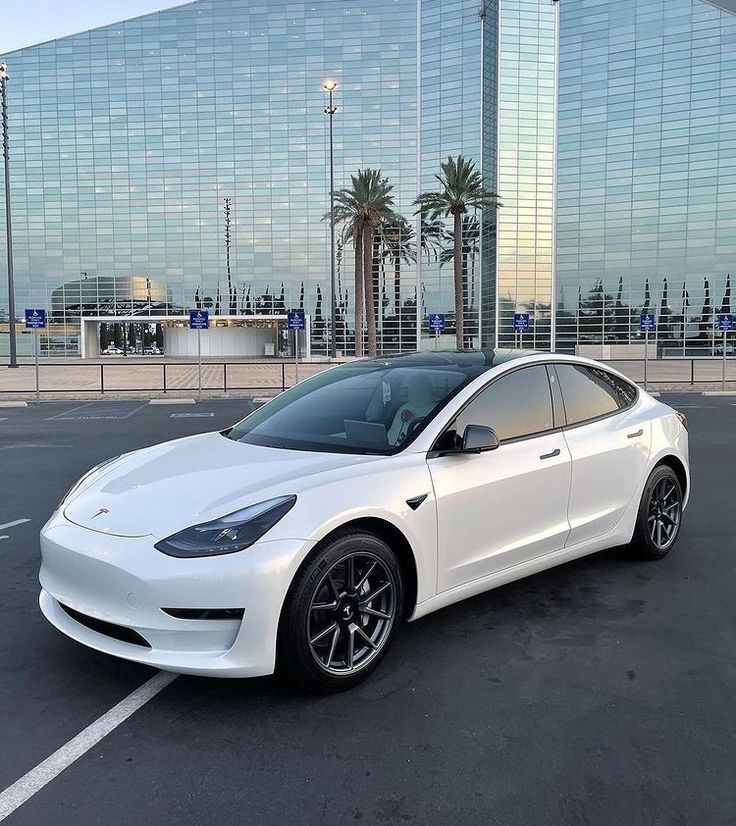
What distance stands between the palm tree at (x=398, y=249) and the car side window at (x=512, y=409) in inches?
2428

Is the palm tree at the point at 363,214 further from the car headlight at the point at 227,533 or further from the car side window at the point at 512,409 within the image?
the car headlight at the point at 227,533

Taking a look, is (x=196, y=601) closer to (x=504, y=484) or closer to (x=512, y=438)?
(x=504, y=484)

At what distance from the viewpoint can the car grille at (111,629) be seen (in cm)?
302

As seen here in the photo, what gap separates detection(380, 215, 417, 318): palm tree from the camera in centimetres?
6462

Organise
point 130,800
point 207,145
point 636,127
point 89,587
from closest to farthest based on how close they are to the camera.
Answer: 1. point 130,800
2. point 89,587
3. point 636,127
4. point 207,145

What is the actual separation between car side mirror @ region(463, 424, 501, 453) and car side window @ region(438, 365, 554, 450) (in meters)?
0.08

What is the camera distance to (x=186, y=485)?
3477 millimetres

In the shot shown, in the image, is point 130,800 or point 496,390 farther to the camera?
point 496,390

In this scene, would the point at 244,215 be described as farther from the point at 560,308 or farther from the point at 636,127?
the point at 636,127

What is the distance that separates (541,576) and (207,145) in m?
70.1

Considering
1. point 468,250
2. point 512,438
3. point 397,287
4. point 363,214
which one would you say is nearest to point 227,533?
point 512,438

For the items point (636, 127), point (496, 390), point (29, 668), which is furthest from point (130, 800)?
point (636, 127)

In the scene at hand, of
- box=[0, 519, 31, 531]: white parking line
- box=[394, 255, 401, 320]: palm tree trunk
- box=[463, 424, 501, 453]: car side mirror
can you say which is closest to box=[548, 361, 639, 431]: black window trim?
box=[463, 424, 501, 453]: car side mirror

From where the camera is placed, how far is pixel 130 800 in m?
2.49
